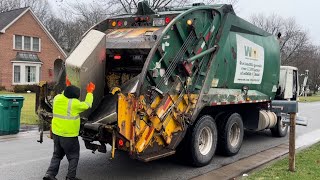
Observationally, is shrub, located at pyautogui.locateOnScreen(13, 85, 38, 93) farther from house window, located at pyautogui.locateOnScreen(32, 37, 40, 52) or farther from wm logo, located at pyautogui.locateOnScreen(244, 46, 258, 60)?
wm logo, located at pyautogui.locateOnScreen(244, 46, 258, 60)

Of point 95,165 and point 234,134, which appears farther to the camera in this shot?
point 234,134

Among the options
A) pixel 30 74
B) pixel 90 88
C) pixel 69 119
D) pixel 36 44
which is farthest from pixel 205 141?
pixel 36 44

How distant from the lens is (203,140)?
7727 millimetres

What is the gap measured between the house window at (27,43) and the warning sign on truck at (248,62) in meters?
28.6

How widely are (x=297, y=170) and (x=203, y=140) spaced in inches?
69.7

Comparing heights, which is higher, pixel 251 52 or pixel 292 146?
pixel 251 52

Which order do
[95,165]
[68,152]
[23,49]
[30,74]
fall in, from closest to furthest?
[68,152]
[95,165]
[23,49]
[30,74]

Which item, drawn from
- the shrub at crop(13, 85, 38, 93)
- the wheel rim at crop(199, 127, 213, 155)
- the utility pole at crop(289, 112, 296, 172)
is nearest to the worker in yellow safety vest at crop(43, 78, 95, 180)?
the wheel rim at crop(199, 127, 213, 155)

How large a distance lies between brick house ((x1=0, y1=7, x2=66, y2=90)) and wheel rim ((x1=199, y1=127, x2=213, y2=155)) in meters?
26.0

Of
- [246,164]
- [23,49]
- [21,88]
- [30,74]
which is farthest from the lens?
[30,74]

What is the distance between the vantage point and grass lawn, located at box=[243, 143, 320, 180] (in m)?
6.49

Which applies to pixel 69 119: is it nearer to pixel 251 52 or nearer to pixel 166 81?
pixel 166 81

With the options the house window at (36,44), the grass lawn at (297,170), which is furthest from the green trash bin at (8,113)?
the house window at (36,44)

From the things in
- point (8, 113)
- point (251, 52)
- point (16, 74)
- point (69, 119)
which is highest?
point (251, 52)
